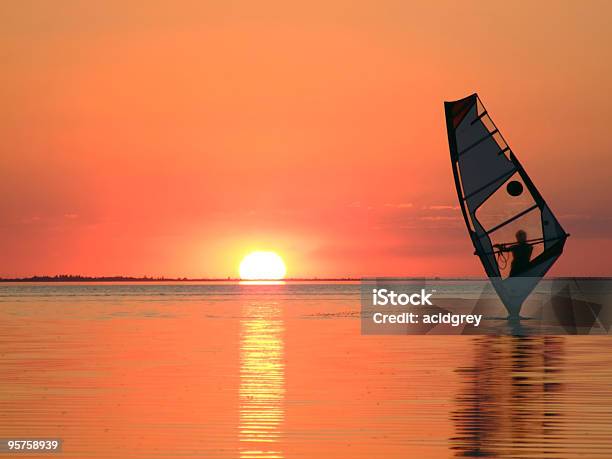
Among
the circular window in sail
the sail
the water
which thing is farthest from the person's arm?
the water

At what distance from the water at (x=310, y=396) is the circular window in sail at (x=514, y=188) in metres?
6.13

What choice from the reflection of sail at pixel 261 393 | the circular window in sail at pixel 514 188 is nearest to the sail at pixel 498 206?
the circular window in sail at pixel 514 188

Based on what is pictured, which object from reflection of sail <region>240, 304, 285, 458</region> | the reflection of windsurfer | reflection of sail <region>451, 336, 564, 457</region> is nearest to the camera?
reflection of sail <region>451, 336, 564, 457</region>

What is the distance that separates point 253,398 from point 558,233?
20268mm

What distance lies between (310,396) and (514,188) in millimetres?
19789

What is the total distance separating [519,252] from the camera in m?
36.4

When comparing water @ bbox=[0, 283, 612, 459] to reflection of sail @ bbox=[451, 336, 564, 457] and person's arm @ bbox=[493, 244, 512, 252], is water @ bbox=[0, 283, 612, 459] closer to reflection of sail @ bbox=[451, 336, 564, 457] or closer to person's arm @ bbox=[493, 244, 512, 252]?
reflection of sail @ bbox=[451, 336, 564, 457]

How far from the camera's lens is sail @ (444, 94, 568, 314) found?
120ft

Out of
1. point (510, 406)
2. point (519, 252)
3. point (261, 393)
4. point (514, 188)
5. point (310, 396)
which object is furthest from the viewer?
point (514, 188)

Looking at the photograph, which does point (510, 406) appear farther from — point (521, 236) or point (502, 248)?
point (521, 236)

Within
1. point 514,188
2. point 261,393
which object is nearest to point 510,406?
point 261,393

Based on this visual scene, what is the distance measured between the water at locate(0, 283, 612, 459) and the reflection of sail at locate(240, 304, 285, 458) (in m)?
0.03

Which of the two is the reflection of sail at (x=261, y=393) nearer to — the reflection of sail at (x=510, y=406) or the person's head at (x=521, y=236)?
the reflection of sail at (x=510, y=406)

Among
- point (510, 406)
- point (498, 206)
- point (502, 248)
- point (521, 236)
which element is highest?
point (498, 206)
